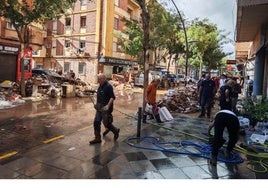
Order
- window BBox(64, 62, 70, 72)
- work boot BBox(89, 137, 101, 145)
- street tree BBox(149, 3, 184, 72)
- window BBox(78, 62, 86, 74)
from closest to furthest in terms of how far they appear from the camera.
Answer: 1. work boot BBox(89, 137, 101, 145)
2. street tree BBox(149, 3, 184, 72)
3. window BBox(78, 62, 86, 74)
4. window BBox(64, 62, 70, 72)

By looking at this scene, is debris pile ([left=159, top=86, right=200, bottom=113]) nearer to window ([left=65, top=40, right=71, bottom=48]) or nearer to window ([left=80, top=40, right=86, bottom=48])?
window ([left=80, top=40, right=86, bottom=48])

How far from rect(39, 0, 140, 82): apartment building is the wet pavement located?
919 inches

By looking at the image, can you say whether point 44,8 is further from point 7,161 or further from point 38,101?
point 7,161

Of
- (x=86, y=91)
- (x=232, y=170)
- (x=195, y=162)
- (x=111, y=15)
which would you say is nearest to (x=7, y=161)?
(x=195, y=162)

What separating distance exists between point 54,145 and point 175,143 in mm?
2952

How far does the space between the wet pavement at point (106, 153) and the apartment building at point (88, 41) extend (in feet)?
76.6

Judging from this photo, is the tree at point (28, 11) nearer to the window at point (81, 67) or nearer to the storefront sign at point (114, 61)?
the storefront sign at point (114, 61)

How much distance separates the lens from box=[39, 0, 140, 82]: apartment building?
3084 centimetres

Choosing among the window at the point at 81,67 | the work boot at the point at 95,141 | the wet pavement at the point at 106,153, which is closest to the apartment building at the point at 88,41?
the window at the point at 81,67

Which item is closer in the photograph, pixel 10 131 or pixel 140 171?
pixel 140 171

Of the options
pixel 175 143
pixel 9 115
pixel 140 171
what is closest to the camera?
pixel 140 171

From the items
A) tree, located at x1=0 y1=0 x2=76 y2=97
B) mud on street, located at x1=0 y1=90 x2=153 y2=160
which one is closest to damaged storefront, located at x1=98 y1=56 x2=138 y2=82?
tree, located at x1=0 y1=0 x2=76 y2=97


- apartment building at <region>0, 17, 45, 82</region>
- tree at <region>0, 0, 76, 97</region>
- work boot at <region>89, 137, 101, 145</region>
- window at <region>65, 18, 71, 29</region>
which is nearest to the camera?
work boot at <region>89, 137, 101, 145</region>

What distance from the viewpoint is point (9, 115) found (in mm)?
9617
